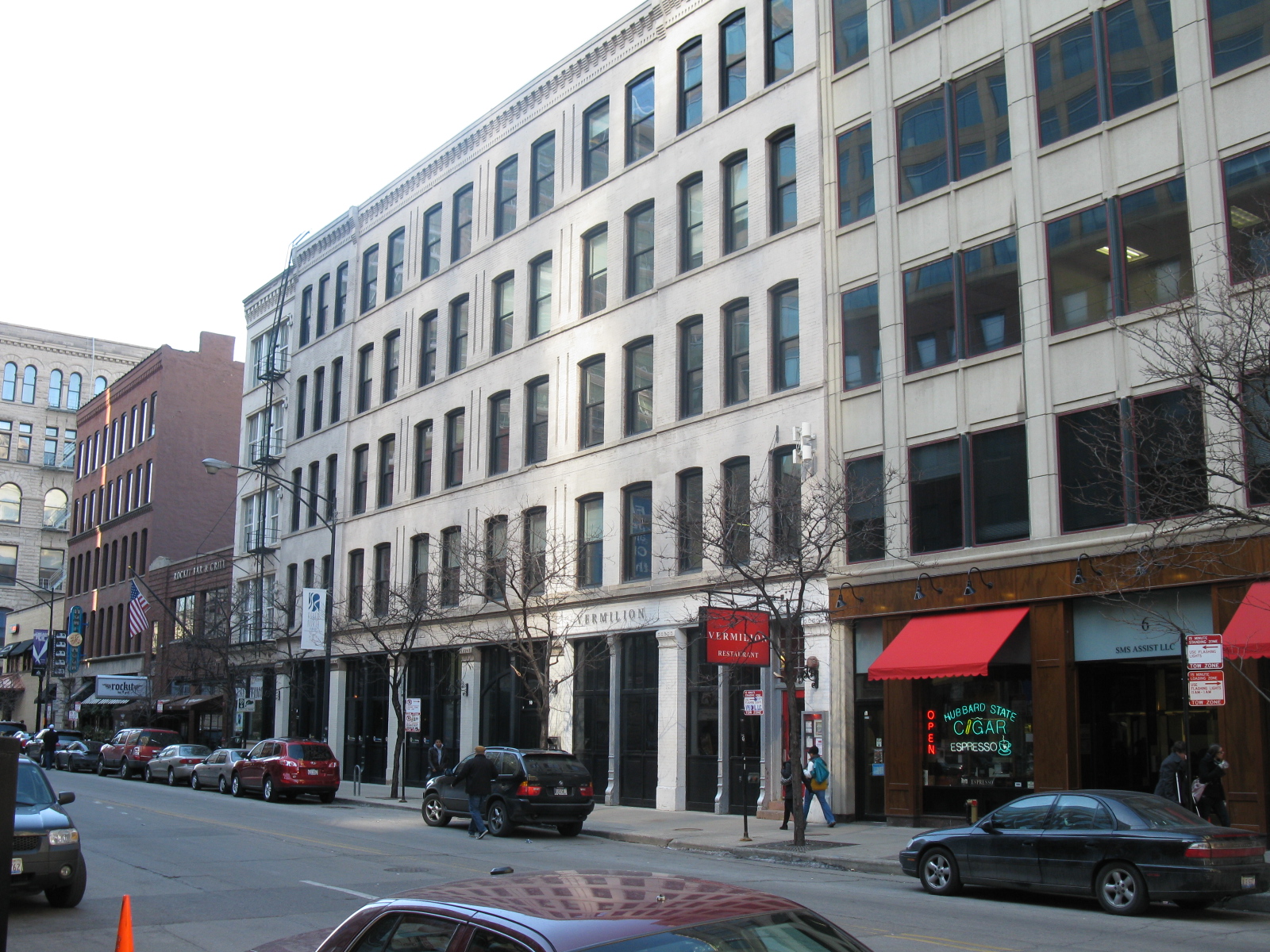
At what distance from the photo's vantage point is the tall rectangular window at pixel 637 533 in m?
30.8

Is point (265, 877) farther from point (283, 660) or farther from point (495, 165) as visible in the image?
point (283, 660)

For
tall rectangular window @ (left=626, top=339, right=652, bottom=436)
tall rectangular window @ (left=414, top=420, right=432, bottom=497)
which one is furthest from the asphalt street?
tall rectangular window @ (left=414, top=420, right=432, bottom=497)

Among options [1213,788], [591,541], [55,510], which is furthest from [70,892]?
[55,510]

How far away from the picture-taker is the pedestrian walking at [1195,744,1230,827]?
17.2 metres

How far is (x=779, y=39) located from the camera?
29234 millimetres

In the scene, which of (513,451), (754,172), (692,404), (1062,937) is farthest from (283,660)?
(1062,937)

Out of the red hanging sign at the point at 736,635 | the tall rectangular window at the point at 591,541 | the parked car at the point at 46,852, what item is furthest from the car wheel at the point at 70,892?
the tall rectangular window at the point at 591,541

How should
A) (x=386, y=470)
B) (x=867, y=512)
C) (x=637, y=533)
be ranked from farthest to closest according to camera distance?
(x=386, y=470) → (x=637, y=533) → (x=867, y=512)

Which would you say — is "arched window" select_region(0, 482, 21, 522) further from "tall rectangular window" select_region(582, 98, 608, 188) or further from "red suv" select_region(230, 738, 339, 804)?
"tall rectangular window" select_region(582, 98, 608, 188)

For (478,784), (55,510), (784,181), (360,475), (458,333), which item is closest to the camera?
(478,784)

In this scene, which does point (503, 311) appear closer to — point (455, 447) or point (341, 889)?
point (455, 447)

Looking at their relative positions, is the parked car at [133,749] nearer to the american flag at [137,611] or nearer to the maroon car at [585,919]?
the american flag at [137,611]

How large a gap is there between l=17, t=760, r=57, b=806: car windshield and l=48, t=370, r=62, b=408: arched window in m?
84.7

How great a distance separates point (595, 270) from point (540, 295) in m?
2.72
